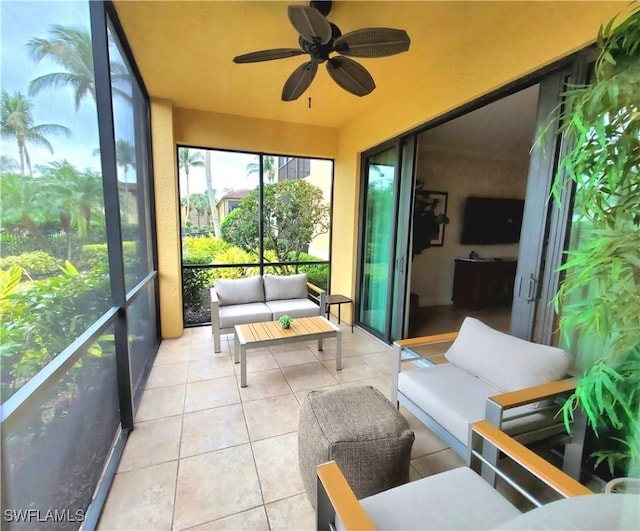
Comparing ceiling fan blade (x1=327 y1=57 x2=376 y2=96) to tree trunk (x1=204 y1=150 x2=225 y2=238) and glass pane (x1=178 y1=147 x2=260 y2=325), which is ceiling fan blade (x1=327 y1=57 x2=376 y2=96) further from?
tree trunk (x1=204 y1=150 x2=225 y2=238)

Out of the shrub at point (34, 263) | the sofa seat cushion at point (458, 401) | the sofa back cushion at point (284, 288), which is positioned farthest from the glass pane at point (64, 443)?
the sofa back cushion at point (284, 288)

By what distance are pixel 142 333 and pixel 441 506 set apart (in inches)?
110

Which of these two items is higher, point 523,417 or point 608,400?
point 608,400

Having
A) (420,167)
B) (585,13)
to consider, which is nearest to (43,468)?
(585,13)

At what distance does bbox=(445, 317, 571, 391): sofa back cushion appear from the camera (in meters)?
1.64

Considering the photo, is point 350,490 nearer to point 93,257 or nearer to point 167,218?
point 93,257

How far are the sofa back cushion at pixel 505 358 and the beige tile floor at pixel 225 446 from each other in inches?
22.9

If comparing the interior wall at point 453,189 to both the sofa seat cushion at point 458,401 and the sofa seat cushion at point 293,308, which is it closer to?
the sofa seat cushion at point 293,308

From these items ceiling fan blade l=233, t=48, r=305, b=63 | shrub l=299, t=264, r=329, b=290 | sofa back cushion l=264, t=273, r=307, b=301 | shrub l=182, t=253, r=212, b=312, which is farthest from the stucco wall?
ceiling fan blade l=233, t=48, r=305, b=63

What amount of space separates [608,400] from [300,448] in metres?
1.40

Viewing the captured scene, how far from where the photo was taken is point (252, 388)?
266cm

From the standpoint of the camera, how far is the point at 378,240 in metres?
3.88

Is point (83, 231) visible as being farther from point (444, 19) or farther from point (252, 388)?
point (444, 19)

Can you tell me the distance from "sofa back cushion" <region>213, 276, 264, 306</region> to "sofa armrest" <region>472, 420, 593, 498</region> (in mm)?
3048
